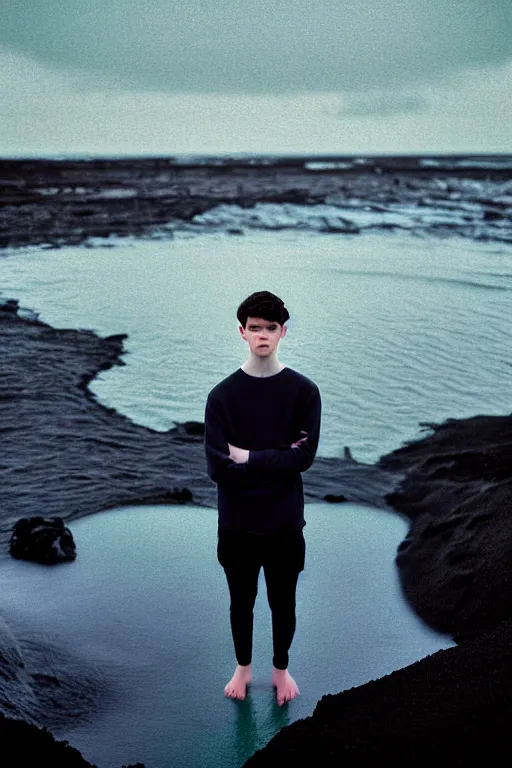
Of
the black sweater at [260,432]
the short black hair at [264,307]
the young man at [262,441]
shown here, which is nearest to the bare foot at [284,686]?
the young man at [262,441]

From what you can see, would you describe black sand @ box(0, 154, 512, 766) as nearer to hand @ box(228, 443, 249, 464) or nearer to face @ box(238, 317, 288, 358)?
hand @ box(228, 443, 249, 464)

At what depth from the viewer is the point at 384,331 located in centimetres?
936

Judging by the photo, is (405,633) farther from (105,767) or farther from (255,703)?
(105,767)

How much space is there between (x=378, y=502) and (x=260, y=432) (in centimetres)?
235

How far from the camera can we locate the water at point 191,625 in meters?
2.82

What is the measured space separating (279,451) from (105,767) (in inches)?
43.6

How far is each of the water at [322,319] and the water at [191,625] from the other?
151cm

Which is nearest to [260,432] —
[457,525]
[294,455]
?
[294,455]

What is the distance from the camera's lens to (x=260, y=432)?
8.96ft

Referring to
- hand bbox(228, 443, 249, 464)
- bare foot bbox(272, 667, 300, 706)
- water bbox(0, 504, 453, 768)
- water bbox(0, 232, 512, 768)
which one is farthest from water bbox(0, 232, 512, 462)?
hand bbox(228, 443, 249, 464)

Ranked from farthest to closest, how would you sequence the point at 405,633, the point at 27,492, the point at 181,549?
the point at 27,492, the point at 181,549, the point at 405,633

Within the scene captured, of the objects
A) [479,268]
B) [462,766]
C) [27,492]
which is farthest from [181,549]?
[479,268]

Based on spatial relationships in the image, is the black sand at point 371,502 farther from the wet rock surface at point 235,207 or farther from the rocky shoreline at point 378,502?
the wet rock surface at point 235,207

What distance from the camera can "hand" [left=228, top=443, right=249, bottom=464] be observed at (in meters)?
2.69
